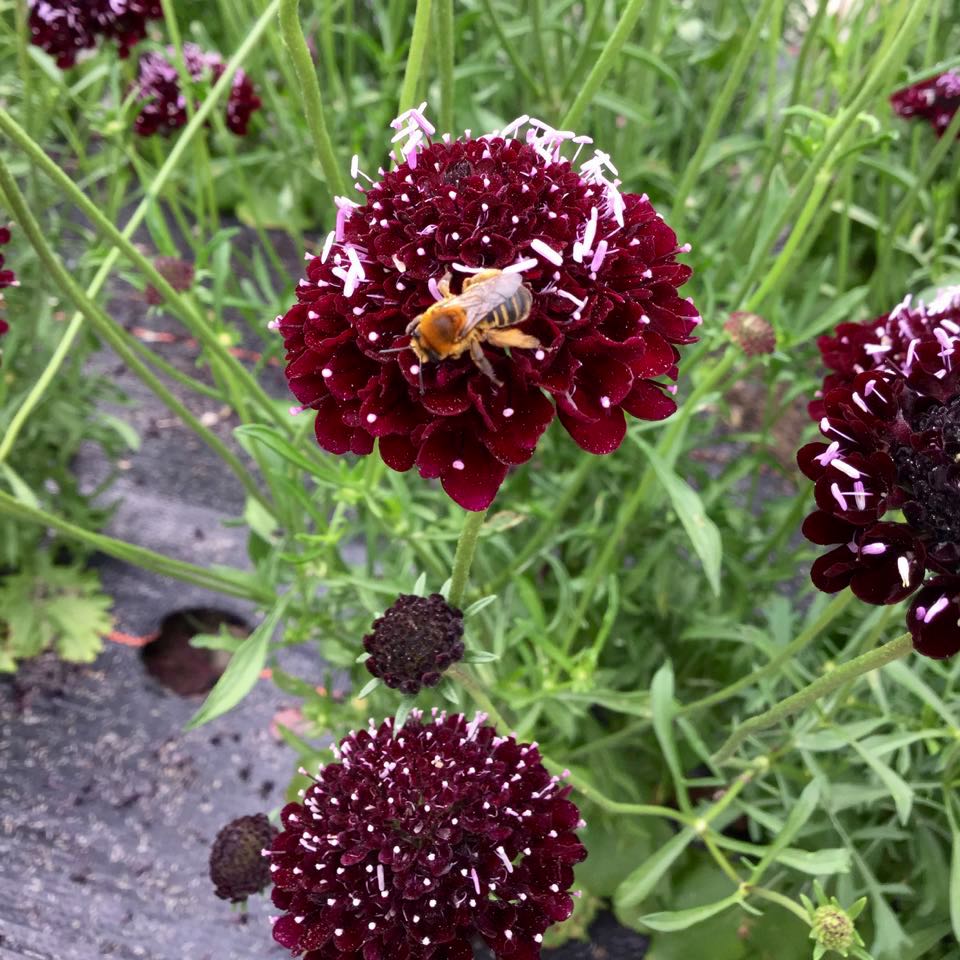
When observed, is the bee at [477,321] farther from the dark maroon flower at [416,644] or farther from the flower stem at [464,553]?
the dark maroon flower at [416,644]

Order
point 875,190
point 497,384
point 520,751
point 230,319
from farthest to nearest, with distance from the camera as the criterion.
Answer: point 230,319 → point 875,190 → point 520,751 → point 497,384

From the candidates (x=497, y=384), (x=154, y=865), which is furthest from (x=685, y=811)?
(x=154, y=865)

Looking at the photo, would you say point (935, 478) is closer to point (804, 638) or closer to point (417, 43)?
point (804, 638)

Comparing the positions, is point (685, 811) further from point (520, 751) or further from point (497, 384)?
point (497, 384)

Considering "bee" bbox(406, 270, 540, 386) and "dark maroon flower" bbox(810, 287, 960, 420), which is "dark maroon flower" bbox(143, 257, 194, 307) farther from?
"dark maroon flower" bbox(810, 287, 960, 420)

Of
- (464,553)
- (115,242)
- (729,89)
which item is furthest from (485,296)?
(729,89)

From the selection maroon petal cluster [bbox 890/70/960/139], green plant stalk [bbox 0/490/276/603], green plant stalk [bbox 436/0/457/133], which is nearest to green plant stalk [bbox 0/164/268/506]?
green plant stalk [bbox 0/490/276/603]
